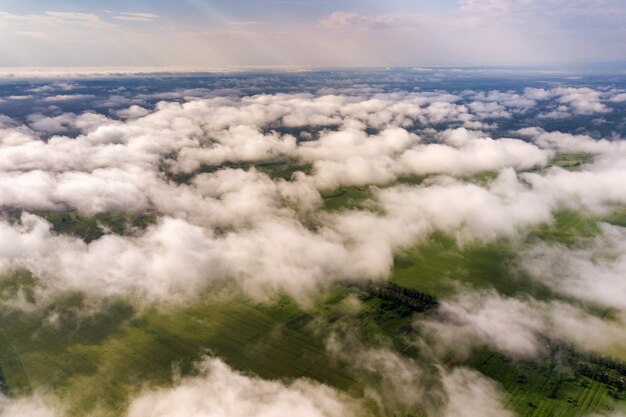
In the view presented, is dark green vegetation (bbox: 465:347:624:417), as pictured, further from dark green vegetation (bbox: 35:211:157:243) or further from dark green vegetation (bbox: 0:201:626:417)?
dark green vegetation (bbox: 35:211:157:243)

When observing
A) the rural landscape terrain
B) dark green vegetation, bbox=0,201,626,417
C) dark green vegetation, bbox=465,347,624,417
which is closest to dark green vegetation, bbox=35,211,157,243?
the rural landscape terrain

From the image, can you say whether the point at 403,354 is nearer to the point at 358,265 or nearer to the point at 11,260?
the point at 358,265

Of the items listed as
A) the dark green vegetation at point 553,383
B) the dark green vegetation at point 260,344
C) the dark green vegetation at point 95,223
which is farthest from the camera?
the dark green vegetation at point 95,223

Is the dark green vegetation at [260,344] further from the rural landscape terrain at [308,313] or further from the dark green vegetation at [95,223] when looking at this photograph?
the dark green vegetation at [95,223]

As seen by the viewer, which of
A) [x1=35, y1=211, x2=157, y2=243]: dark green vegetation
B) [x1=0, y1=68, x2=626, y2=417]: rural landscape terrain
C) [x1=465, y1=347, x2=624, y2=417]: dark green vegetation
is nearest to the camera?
[x1=465, y1=347, x2=624, y2=417]: dark green vegetation

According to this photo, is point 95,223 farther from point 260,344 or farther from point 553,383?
point 553,383

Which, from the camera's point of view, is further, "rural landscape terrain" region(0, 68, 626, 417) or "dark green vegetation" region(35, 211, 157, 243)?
"dark green vegetation" region(35, 211, 157, 243)

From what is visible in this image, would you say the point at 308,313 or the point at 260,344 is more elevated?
the point at 308,313

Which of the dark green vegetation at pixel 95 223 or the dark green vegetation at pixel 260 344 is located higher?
the dark green vegetation at pixel 95 223

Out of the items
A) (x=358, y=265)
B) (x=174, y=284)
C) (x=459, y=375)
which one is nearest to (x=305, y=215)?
(x=358, y=265)

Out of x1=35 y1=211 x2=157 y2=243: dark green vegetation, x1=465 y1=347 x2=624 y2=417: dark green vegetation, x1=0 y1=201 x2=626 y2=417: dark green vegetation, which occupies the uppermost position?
x1=35 y1=211 x2=157 y2=243: dark green vegetation

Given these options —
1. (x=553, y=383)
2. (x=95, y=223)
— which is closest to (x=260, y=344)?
(x=553, y=383)

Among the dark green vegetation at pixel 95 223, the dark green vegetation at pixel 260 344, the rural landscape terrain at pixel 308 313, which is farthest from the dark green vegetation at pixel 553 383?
the dark green vegetation at pixel 95 223
